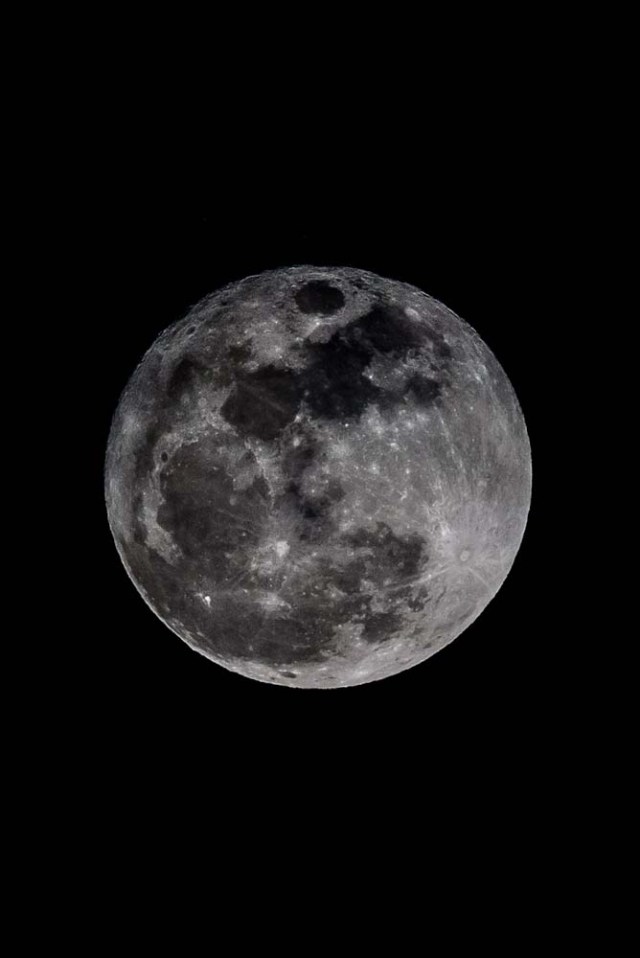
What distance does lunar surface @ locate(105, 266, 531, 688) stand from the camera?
3.90 metres

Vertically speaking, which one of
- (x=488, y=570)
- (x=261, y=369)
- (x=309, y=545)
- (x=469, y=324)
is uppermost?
(x=469, y=324)

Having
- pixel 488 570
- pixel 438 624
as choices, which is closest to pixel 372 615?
pixel 438 624

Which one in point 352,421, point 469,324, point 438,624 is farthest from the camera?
point 469,324

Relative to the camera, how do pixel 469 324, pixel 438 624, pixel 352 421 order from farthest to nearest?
pixel 469 324 < pixel 438 624 < pixel 352 421

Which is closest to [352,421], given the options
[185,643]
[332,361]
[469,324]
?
[332,361]

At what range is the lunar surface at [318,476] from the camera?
3904 mm

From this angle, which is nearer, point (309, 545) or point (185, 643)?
point (309, 545)

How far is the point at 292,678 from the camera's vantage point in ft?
14.7

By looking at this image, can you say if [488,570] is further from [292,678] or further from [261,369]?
[261,369]

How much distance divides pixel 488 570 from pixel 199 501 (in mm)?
1549

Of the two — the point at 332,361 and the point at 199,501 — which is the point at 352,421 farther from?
the point at 199,501

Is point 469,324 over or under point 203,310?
over

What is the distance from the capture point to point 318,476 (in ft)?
12.7

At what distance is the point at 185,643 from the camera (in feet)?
16.1
